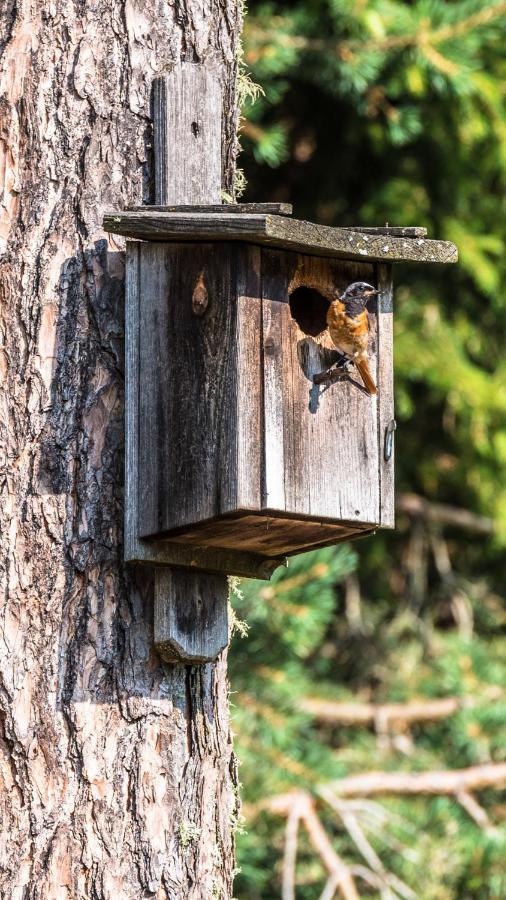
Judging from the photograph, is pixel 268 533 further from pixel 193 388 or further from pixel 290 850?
pixel 290 850

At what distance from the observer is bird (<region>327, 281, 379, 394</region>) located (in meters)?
2.45

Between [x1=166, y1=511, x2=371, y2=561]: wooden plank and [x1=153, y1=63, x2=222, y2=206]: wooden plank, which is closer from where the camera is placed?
[x1=166, y1=511, x2=371, y2=561]: wooden plank

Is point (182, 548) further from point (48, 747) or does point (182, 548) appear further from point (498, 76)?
point (498, 76)

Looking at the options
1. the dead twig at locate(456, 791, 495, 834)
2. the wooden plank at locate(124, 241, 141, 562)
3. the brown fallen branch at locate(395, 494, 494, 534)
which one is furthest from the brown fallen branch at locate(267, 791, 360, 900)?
the wooden plank at locate(124, 241, 141, 562)

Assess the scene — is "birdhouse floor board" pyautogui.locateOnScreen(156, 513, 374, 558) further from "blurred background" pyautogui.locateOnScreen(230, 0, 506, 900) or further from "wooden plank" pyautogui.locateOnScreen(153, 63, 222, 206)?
"blurred background" pyautogui.locateOnScreen(230, 0, 506, 900)

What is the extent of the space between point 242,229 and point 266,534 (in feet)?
1.68

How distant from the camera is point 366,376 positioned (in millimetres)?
2506

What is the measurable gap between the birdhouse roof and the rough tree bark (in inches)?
6.8

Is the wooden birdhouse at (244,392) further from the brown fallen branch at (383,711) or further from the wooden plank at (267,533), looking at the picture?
the brown fallen branch at (383,711)

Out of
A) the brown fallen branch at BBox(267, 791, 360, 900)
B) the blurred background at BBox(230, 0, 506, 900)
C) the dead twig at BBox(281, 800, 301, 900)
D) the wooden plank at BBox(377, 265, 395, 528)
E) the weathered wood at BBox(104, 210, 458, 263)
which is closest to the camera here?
the weathered wood at BBox(104, 210, 458, 263)

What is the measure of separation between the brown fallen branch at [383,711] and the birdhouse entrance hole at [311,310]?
9.59 ft

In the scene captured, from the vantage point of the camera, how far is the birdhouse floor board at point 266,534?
2385mm

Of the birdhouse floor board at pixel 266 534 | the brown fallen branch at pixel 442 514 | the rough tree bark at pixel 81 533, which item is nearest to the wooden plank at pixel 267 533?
the birdhouse floor board at pixel 266 534

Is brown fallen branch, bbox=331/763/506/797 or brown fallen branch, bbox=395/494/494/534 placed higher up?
brown fallen branch, bbox=395/494/494/534
